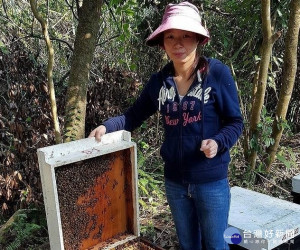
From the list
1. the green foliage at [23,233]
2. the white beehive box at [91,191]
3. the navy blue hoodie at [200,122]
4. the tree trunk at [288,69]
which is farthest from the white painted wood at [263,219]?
the green foliage at [23,233]

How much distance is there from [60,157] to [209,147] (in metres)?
0.73

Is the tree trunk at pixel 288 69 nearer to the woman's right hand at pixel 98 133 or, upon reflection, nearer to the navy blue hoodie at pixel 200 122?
the navy blue hoodie at pixel 200 122

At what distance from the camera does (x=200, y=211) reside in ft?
6.35

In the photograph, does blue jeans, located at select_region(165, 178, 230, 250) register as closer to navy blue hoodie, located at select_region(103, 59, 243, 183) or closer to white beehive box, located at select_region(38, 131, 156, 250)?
navy blue hoodie, located at select_region(103, 59, 243, 183)

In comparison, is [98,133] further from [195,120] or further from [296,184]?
[296,184]

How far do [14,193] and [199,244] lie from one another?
1.95m

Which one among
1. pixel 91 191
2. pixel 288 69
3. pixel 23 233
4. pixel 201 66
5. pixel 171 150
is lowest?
pixel 23 233

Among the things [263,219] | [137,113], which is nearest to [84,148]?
[137,113]

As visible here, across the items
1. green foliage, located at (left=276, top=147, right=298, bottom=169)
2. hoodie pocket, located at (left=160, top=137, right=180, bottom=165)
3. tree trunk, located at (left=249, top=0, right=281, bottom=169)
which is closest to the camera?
hoodie pocket, located at (left=160, top=137, right=180, bottom=165)

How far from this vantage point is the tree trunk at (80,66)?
2871 mm

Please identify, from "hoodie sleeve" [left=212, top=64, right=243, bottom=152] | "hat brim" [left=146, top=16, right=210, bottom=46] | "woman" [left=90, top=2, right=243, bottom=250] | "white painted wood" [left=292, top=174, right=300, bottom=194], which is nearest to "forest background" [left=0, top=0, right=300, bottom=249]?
"white painted wood" [left=292, top=174, right=300, bottom=194]

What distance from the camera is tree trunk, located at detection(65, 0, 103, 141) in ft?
9.42

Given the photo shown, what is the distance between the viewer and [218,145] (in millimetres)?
1694

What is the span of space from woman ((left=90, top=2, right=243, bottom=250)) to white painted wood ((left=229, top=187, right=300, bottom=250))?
0.37m
